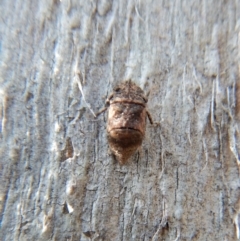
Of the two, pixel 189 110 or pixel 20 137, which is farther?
pixel 189 110

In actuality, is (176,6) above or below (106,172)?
above

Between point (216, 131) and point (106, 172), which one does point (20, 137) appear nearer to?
point (106, 172)

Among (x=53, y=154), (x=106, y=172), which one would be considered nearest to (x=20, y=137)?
(x=53, y=154)

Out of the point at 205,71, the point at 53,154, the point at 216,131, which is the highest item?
the point at 205,71
